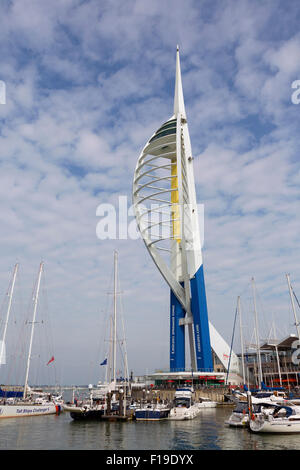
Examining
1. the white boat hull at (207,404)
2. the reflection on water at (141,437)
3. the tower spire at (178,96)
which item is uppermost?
the tower spire at (178,96)

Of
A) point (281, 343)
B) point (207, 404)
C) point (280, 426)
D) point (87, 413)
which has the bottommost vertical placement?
point (280, 426)

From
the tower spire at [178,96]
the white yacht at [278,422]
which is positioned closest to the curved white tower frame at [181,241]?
the tower spire at [178,96]

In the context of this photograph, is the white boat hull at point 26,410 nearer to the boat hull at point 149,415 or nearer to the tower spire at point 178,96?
the boat hull at point 149,415

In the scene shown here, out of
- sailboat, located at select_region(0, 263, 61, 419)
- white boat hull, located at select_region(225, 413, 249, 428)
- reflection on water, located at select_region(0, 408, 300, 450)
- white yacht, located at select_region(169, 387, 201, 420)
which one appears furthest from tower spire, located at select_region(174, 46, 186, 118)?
reflection on water, located at select_region(0, 408, 300, 450)

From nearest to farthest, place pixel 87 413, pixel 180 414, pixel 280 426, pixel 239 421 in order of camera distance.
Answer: pixel 280 426 → pixel 239 421 → pixel 180 414 → pixel 87 413

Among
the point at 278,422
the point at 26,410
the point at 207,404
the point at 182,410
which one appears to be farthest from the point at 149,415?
the point at 26,410

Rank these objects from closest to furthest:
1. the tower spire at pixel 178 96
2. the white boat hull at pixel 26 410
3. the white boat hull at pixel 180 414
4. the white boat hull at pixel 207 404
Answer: the white boat hull at pixel 180 414 → the white boat hull at pixel 26 410 → the white boat hull at pixel 207 404 → the tower spire at pixel 178 96

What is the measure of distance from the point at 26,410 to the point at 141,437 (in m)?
17.5

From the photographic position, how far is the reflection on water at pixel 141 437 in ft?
63.3

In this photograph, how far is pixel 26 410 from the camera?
114ft

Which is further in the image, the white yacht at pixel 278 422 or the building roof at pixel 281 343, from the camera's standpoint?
the building roof at pixel 281 343

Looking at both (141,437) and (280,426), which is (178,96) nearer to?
(280,426)

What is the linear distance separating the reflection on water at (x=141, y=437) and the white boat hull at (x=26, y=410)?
4.18 metres
